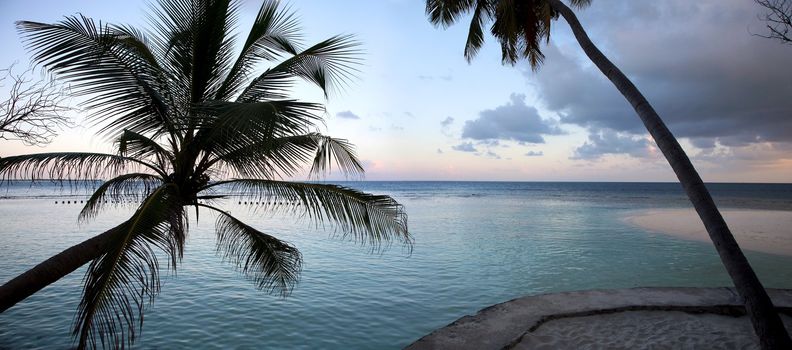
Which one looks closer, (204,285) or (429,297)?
(429,297)

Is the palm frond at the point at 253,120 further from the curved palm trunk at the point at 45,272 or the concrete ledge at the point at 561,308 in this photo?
the concrete ledge at the point at 561,308

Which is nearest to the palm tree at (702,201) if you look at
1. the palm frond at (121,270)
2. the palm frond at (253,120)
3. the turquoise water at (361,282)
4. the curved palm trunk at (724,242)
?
the curved palm trunk at (724,242)

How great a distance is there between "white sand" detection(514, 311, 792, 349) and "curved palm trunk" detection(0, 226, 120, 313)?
4977mm

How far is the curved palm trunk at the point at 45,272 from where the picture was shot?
13.0ft

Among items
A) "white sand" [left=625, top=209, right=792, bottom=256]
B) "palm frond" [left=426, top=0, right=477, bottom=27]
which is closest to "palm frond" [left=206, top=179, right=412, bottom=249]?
"palm frond" [left=426, top=0, right=477, bottom=27]

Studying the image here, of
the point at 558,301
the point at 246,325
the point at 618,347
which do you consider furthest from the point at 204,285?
the point at 618,347

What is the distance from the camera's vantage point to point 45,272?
158 inches

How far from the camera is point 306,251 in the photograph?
1543 cm

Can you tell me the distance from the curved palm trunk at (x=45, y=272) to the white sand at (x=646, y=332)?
4977 mm

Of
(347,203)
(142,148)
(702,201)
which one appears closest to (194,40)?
(142,148)

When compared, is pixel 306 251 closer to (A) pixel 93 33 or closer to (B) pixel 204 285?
(B) pixel 204 285

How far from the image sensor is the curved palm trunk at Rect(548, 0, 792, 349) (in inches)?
167

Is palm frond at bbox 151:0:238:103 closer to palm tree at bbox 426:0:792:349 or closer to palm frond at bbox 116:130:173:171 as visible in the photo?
palm frond at bbox 116:130:173:171

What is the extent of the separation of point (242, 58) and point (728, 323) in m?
8.01
